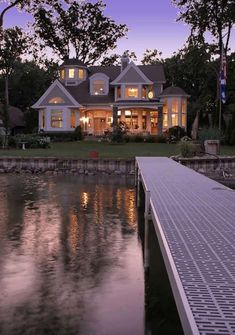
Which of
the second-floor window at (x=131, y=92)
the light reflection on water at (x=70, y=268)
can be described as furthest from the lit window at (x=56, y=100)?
the light reflection on water at (x=70, y=268)

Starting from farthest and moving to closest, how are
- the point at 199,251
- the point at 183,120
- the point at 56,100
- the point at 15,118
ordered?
the point at 15,118 < the point at 56,100 < the point at 183,120 < the point at 199,251

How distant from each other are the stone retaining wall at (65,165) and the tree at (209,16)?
17.8 metres

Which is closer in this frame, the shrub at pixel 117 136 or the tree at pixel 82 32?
the shrub at pixel 117 136

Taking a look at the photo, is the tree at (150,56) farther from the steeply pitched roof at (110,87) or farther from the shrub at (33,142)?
the shrub at (33,142)

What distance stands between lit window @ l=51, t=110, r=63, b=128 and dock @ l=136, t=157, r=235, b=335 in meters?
33.7

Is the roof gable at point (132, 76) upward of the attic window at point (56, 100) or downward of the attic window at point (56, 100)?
upward

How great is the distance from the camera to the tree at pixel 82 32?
177 feet

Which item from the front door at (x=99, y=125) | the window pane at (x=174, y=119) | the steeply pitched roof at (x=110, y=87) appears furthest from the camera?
the front door at (x=99, y=125)

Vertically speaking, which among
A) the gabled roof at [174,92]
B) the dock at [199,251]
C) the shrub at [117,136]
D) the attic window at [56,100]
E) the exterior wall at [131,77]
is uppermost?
the exterior wall at [131,77]

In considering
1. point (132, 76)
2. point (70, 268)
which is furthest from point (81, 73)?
point (70, 268)

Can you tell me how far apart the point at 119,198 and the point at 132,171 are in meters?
7.63

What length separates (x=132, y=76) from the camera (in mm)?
43438

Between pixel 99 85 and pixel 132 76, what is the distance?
3.58 m

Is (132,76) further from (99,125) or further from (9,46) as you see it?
(9,46)
